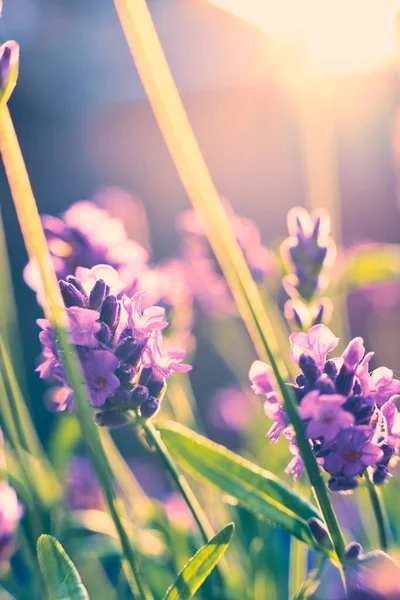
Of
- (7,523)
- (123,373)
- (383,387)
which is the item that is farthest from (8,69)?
(7,523)

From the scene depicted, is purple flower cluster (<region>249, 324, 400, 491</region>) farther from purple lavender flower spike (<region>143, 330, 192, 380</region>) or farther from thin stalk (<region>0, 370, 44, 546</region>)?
thin stalk (<region>0, 370, 44, 546</region>)

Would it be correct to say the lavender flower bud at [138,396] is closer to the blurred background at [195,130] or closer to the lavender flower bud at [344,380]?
the lavender flower bud at [344,380]

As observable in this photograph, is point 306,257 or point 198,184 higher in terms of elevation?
point 198,184

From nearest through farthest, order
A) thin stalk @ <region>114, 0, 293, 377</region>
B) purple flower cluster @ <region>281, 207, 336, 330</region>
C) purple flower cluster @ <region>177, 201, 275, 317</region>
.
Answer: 1. thin stalk @ <region>114, 0, 293, 377</region>
2. purple flower cluster @ <region>281, 207, 336, 330</region>
3. purple flower cluster @ <region>177, 201, 275, 317</region>

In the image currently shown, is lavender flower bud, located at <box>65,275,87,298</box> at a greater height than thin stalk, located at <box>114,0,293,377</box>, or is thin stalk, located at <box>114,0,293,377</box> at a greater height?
→ thin stalk, located at <box>114,0,293,377</box>

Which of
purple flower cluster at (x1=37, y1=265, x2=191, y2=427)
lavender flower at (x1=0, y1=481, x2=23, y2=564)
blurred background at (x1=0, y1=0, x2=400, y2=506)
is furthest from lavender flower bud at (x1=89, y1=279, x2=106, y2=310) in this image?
blurred background at (x1=0, y1=0, x2=400, y2=506)

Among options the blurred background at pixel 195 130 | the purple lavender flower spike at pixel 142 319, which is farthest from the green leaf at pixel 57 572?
the blurred background at pixel 195 130

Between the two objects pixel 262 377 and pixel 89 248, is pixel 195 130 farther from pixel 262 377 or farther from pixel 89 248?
pixel 262 377

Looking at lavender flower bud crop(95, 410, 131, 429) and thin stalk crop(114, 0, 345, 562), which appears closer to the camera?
thin stalk crop(114, 0, 345, 562)
